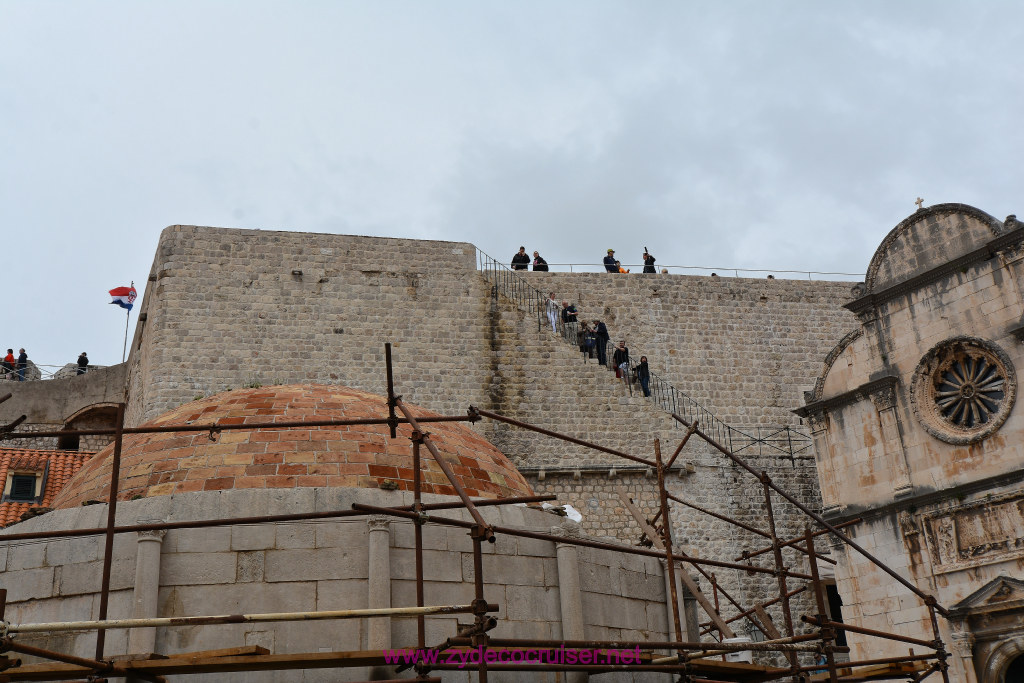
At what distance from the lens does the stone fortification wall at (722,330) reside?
27.7m

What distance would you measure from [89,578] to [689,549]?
1632cm

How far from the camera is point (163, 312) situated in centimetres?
2478

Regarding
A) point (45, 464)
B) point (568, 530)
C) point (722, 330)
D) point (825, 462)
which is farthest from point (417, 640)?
point (722, 330)

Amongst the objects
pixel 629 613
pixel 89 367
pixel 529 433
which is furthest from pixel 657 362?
pixel 629 613

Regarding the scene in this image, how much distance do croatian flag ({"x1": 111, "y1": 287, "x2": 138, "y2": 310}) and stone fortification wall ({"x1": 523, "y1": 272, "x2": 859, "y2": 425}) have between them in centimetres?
1237

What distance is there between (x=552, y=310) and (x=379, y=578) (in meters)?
18.9

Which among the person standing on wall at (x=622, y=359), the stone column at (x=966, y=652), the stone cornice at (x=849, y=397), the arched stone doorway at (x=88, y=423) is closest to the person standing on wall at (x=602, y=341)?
the person standing on wall at (x=622, y=359)

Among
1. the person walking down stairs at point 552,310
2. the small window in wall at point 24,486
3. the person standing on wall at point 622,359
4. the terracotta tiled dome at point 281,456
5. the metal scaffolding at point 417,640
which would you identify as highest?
the person walking down stairs at point 552,310

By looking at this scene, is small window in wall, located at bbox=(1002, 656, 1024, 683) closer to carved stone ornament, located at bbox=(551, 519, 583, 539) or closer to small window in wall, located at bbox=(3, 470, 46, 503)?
carved stone ornament, located at bbox=(551, 519, 583, 539)

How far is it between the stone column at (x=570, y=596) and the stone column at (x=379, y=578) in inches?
64.4

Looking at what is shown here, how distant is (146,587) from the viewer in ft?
26.8

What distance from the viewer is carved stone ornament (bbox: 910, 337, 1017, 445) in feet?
52.5

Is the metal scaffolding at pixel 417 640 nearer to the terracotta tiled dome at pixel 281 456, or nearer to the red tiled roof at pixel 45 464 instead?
the terracotta tiled dome at pixel 281 456

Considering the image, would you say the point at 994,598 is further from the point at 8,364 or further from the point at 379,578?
the point at 8,364
